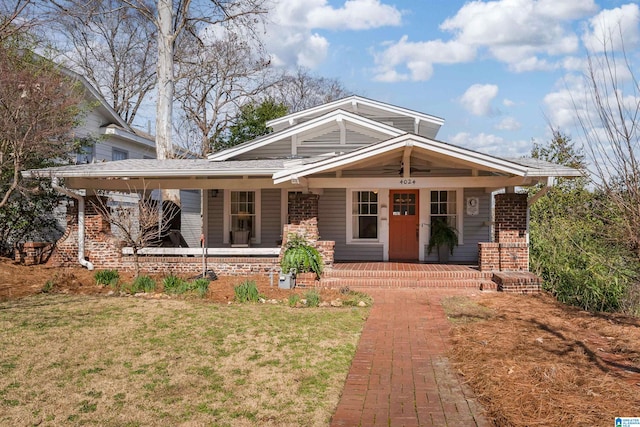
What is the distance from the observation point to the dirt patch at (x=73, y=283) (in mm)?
10023

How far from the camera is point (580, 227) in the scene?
11914 millimetres

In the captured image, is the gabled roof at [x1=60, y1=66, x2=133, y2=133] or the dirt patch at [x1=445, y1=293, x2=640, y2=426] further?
the gabled roof at [x1=60, y1=66, x2=133, y2=133]

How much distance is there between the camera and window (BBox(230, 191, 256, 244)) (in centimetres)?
1516

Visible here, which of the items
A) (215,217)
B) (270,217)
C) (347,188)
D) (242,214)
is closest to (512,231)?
(347,188)

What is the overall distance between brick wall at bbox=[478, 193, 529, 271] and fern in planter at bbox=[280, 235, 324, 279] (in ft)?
12.0

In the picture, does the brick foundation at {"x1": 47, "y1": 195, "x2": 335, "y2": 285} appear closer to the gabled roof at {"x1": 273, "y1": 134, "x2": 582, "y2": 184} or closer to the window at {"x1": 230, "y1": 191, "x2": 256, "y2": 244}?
the gabled roof at {"x1": 273, "y1": 134, "x2": 582, "y2": 184}

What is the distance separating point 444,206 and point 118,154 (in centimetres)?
1341

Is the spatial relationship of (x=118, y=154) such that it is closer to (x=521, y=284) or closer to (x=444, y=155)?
(x=444, y=155)

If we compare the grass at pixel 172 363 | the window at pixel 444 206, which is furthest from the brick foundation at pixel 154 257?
the window at pixel 444 206

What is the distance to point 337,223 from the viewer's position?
14484 millimetres

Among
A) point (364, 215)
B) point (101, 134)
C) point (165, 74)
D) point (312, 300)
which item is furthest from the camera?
point (101, 134)

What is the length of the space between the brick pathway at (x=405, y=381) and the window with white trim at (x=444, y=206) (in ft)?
19.2

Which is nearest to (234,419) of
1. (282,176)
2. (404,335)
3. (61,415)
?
(61,415)

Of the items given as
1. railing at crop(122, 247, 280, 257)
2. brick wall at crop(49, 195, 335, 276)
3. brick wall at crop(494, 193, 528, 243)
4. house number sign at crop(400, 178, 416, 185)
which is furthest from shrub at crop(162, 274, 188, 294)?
brick wall at crop(494, 193, 528, 243)
